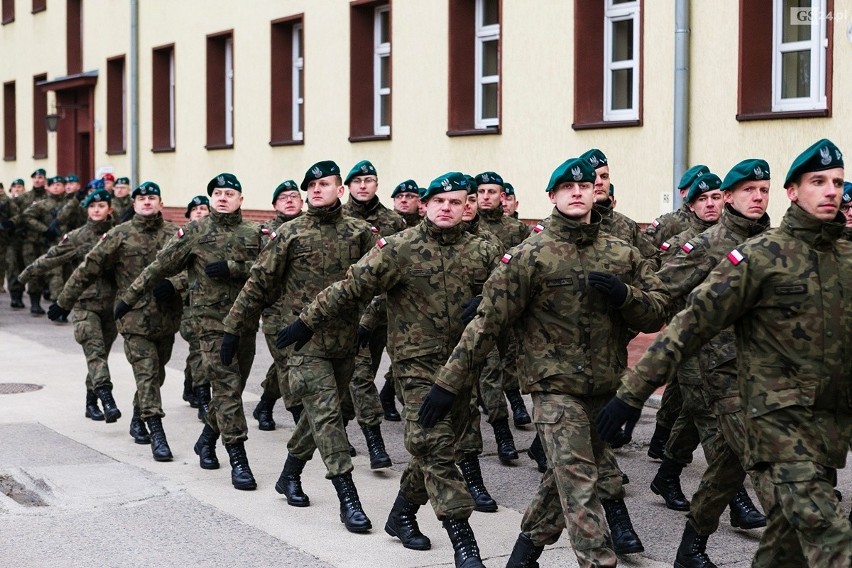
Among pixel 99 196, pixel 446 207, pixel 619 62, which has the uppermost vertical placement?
pixel 619 62

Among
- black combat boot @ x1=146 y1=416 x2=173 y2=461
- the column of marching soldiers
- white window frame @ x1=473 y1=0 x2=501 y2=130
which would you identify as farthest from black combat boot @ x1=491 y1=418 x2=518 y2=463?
white window frame @ x1=473 y1=0 x2=501 y2=130

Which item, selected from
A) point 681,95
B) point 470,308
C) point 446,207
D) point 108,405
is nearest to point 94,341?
point 108,405

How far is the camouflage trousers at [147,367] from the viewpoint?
33.2ft

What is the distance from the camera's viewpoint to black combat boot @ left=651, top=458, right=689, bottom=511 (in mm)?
8180

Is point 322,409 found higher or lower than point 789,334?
lower

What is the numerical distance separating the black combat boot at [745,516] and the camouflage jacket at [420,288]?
5.90 ft

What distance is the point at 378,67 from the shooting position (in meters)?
19.8

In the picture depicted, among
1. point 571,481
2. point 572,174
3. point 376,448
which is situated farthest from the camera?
point 376,448

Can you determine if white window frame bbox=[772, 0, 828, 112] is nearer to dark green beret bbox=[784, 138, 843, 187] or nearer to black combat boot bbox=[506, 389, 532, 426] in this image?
black combat boot bbox=[506, 389, 532, 426]

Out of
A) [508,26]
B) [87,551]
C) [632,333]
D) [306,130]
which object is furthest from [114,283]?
[306,130]

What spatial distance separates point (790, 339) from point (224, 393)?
4716 millimetres

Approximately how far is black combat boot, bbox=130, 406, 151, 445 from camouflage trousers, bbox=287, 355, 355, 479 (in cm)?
250

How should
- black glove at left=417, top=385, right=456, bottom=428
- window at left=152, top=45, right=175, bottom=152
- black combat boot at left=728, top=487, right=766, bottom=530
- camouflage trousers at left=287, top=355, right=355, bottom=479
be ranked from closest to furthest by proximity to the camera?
black glove at left=417, top=385, right=456, bottom=428 → black combat boot at left=728, top=487, right=766, bottom=530 → camouflage trousers at left=287, top=355, right=355, bottom=479 → window at left=152, top=45, right=175, bottom=152

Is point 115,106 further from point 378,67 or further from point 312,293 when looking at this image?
point 312,293
